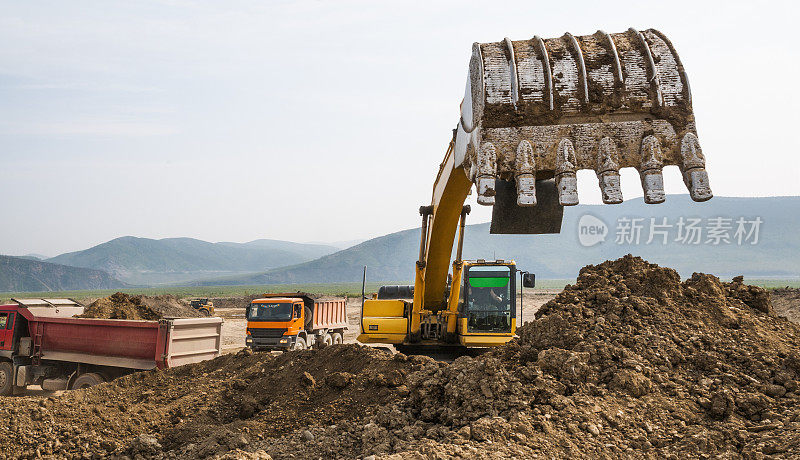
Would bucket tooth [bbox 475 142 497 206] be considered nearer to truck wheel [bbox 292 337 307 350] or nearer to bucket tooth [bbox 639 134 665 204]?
bucket tooth [bbox 639 134 665 204]

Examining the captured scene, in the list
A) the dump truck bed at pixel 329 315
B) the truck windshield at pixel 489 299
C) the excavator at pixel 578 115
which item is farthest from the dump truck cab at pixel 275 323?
the excavator at pixel 578 115

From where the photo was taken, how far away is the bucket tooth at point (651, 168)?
4.86 m

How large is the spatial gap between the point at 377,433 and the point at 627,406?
228cm

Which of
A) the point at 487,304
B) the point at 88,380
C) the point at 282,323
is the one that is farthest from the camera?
the point at 282,323

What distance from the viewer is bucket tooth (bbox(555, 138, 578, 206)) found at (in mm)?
4892

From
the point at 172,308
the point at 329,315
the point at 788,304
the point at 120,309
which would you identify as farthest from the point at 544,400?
the point at 788,304

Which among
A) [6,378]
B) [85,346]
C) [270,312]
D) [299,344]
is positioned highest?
[270,312]

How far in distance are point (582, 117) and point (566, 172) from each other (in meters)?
0.58

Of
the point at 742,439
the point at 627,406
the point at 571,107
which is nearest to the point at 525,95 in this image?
the point at 571,107

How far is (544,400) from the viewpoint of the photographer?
5016mm

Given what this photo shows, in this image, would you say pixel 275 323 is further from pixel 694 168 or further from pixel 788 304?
pixel 788 304

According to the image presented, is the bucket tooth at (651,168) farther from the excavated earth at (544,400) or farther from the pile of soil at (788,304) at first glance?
the pile of soil at (788,304)

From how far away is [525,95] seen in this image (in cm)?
518

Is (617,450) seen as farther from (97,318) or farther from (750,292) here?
(97,318)
